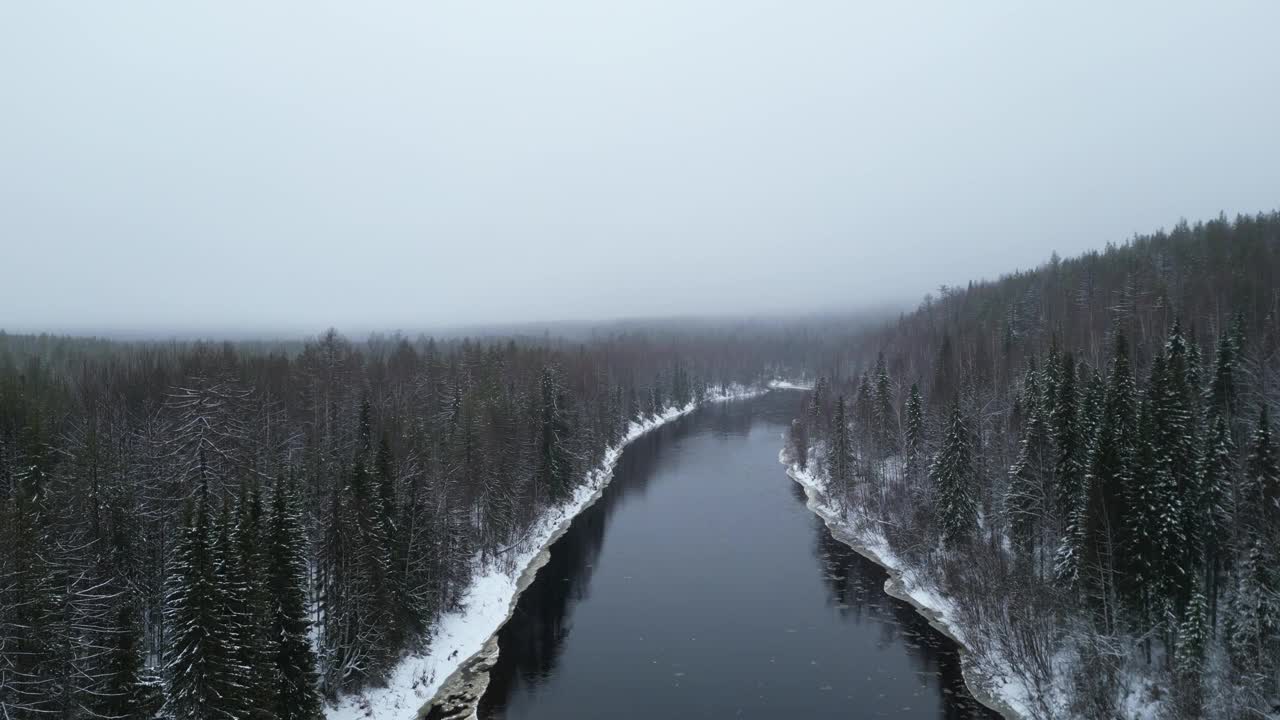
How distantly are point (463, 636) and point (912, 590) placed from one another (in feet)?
99.4

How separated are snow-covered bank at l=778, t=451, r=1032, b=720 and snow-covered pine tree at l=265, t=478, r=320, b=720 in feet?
100

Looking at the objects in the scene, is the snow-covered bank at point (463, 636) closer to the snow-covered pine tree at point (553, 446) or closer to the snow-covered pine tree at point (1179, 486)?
the snow-covered pine tree at point (553, 446)

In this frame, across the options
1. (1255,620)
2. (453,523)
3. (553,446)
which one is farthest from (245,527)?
(1255,620)

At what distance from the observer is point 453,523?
131ft

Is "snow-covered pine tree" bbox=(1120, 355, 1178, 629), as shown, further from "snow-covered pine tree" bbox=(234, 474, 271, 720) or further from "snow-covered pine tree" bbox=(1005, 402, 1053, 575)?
"snow-covered pine tree" bbox=(234, 474, 271, 720)

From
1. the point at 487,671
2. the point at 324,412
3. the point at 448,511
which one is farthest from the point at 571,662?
the point at 324,412

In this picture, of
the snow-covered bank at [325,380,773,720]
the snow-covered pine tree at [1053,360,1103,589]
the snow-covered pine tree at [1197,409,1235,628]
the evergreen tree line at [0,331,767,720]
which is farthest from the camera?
the snow-covered pine tree at [1053,360,1103,589]

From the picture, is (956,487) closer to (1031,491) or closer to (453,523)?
(1031,491)

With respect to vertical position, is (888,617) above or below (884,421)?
below

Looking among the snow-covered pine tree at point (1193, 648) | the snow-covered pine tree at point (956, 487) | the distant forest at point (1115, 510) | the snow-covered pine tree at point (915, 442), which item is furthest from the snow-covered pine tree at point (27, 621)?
the snow-covered pine tree at point (915, 442)

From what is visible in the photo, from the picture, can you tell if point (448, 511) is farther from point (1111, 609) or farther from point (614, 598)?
point (1111, 609)

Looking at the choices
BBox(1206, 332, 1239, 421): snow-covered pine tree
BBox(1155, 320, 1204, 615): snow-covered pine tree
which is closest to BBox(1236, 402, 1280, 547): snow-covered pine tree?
BBox(1155, 320, 1204, 615): snow-covered pine tree

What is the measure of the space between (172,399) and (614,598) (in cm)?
3772

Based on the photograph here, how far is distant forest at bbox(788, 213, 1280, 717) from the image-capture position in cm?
2656
